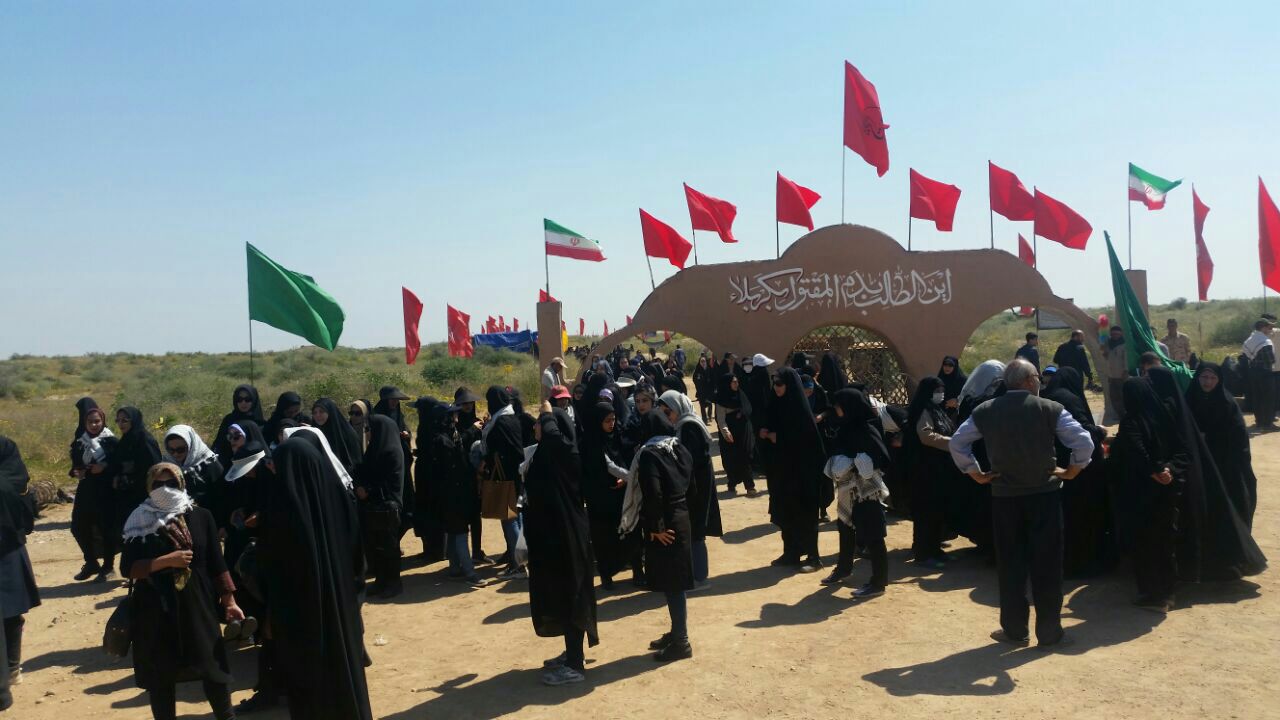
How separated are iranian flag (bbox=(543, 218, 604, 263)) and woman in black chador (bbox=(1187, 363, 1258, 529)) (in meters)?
11.3

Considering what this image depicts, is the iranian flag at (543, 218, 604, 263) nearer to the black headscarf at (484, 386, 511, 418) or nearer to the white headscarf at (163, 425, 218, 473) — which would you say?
the black headscarf at (484, 386, 511, 418)

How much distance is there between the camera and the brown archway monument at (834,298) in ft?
46.6

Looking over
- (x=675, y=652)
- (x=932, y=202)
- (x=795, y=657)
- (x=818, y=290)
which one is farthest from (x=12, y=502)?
(x=932, y=202)

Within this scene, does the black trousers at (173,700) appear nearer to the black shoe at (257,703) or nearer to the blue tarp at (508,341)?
the black shoe at (257,703)

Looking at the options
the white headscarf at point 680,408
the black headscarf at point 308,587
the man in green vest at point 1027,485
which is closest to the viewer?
the black headscarf at point 308,587

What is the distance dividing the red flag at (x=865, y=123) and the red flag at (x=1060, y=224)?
2903 mm

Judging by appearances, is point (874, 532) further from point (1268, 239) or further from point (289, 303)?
point (1268, 239)

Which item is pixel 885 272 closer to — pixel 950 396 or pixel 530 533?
pixel 950 396

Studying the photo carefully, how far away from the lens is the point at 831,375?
9906mm

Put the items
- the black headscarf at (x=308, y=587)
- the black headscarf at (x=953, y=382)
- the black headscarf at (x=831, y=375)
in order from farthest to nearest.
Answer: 1. the black headscarf at (x=831, y=375)
2. the black headscarf at (x=953, y=382)
3. the black headscarf at (x=308, y=587)

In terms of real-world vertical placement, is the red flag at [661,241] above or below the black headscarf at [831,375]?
above

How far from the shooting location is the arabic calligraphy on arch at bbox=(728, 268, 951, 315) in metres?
14.2

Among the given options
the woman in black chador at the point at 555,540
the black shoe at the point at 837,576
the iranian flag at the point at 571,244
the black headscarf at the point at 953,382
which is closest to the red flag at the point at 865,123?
the iranian flag at the point at 571,244

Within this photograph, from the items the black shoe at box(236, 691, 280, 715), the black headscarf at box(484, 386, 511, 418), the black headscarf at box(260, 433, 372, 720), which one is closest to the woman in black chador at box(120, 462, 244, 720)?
the black headscarf at box(260, 433, 372, 720)
